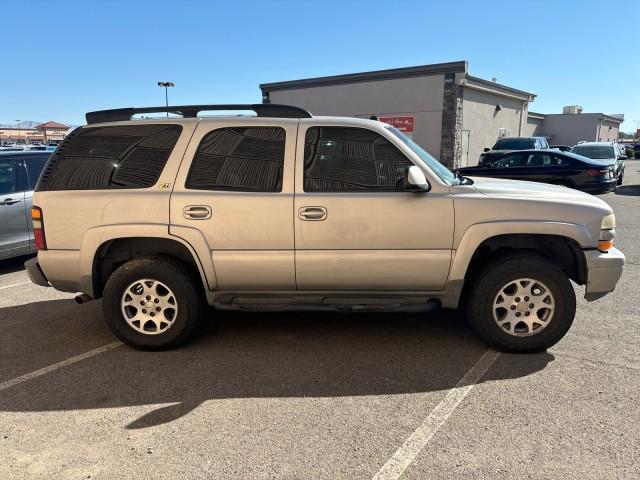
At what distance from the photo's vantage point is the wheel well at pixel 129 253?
4.04m

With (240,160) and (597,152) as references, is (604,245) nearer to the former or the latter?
(240,160)

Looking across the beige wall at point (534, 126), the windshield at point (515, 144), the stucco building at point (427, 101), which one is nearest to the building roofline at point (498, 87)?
the stucco building at point (427, 101)

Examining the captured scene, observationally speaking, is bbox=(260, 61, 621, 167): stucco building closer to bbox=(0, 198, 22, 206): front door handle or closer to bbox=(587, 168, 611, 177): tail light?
bbox=(587, 168, 611, 177): tail light

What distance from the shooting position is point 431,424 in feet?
9.83

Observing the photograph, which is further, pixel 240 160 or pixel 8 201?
pixel 8 201

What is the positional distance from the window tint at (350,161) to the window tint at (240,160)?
26cm

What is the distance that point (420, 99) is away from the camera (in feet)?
71.6

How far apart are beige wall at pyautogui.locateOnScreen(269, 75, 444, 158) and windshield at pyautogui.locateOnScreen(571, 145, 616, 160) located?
6279mm

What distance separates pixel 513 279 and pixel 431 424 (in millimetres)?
1466

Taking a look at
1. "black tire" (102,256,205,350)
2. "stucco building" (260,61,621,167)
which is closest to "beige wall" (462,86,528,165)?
"stucco building" (260,61,621,167)

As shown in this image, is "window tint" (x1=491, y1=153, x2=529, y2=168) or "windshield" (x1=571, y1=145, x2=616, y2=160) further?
"windshield" (x1=571, y1=145, x2=616, y2=160)

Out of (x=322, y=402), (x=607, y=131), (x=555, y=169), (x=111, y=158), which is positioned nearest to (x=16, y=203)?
(x=111, y=158)

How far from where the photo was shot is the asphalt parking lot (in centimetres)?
264

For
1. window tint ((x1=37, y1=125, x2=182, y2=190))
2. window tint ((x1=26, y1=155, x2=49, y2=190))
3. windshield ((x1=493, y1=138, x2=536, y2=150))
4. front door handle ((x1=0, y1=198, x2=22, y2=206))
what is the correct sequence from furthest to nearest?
1. windshield ((x1=493, y1=138, x2=536, y2=150))
2. window tint ((x1=26, y1=155, x2=49, y2=190))
3. front door handle ((x1=0, y1=198, x2=22, y2=206))
4. window tint ((x1=37, y1=125, x2=182, y2=190))
